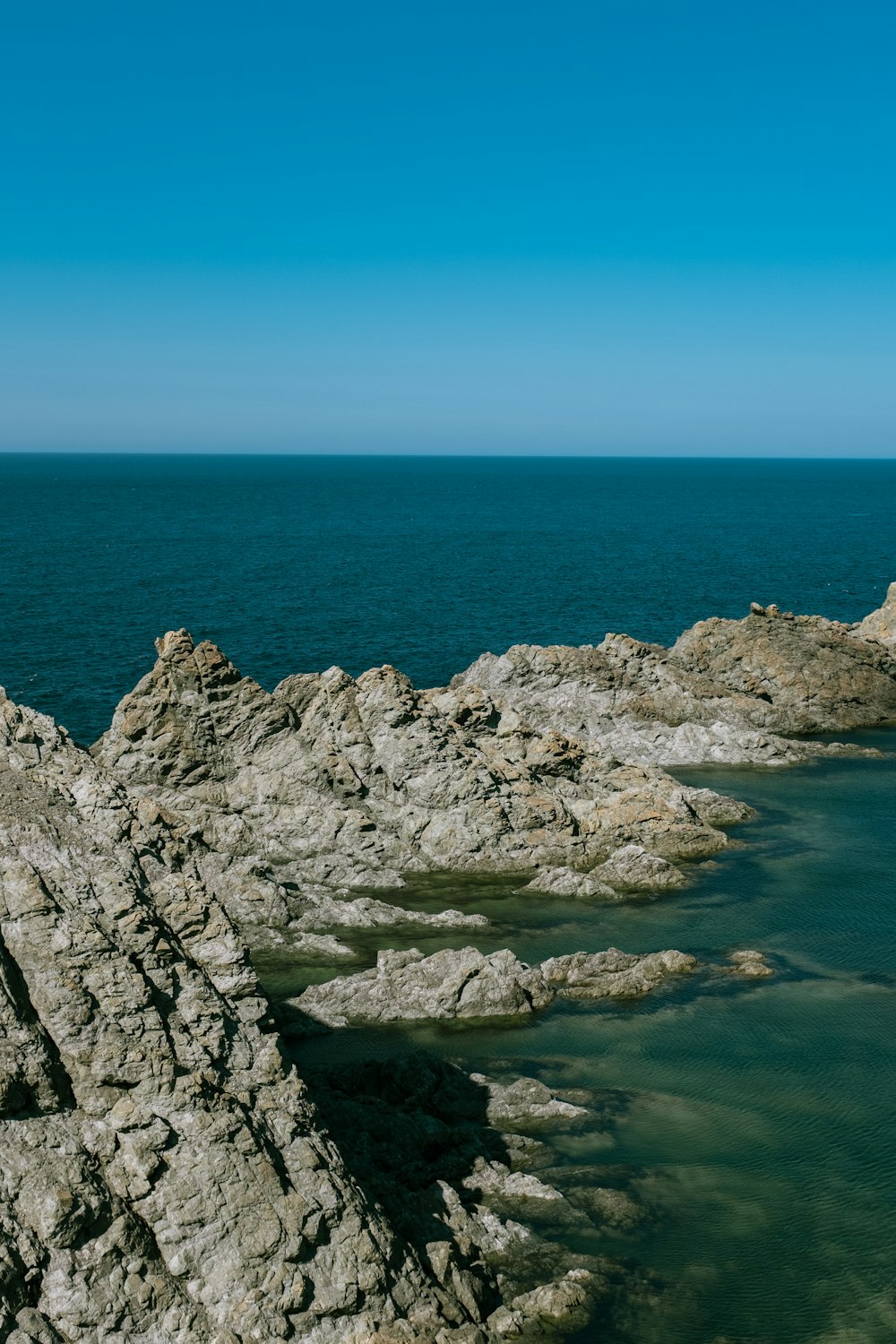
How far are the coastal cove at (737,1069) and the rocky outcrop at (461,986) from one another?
64 cm

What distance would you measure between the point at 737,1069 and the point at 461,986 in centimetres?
719

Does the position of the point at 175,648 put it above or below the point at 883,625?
above

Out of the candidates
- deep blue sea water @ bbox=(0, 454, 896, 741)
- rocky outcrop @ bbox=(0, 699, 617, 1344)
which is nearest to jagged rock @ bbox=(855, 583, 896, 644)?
deep blue sea water @ bbox=(0, 454, 896, 741)

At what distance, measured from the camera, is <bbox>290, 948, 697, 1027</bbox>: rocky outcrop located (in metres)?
29.5

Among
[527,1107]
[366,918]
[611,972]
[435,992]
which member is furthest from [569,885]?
[527,1107]

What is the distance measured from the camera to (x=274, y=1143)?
17.4m

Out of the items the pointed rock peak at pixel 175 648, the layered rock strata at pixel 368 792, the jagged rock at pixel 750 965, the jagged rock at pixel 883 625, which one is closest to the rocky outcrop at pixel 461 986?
the jagged rock at pixel 750 965

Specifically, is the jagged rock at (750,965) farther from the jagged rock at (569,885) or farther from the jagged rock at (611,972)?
the jagged rock at (569,885)

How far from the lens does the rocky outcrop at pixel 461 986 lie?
96.9 feet

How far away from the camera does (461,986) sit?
2986 centimetres

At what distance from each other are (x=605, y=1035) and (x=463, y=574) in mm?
103745

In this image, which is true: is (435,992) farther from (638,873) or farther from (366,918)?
(638,873)

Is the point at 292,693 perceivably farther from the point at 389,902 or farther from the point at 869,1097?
the point at 869,1097

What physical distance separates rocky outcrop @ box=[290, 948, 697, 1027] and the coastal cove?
64 centimetres
